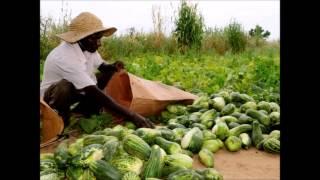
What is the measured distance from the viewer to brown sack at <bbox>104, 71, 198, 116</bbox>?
4.93 meters

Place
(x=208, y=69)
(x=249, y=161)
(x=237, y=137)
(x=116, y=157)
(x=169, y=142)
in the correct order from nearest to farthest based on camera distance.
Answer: (x=116, y=157) → (x=169, y=142) → (x=249, y=161) → (x=237, y=137) → (x=208, y=69)

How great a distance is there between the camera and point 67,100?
4.69 meters

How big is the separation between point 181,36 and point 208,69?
5602 mm

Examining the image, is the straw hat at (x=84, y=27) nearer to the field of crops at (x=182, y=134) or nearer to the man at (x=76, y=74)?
the man at (x=76, y=74)

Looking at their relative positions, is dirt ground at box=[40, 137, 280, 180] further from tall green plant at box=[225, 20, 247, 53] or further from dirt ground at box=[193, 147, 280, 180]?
tall green plant at box=[225, 20, 247, 53]

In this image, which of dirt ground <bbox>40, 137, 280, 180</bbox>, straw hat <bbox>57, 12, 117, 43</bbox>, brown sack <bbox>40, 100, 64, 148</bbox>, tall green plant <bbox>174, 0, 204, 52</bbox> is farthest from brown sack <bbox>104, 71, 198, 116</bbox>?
tall green plant <bbox>174, 0, 204, 52</bbox>

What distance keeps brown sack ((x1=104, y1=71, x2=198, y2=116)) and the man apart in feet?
0.96

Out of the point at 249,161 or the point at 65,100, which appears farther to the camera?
the point at 65,100

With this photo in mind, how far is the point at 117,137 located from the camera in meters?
3.71

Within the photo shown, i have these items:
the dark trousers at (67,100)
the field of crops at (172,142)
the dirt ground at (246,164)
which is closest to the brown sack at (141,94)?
the field of crops at (172,142)
